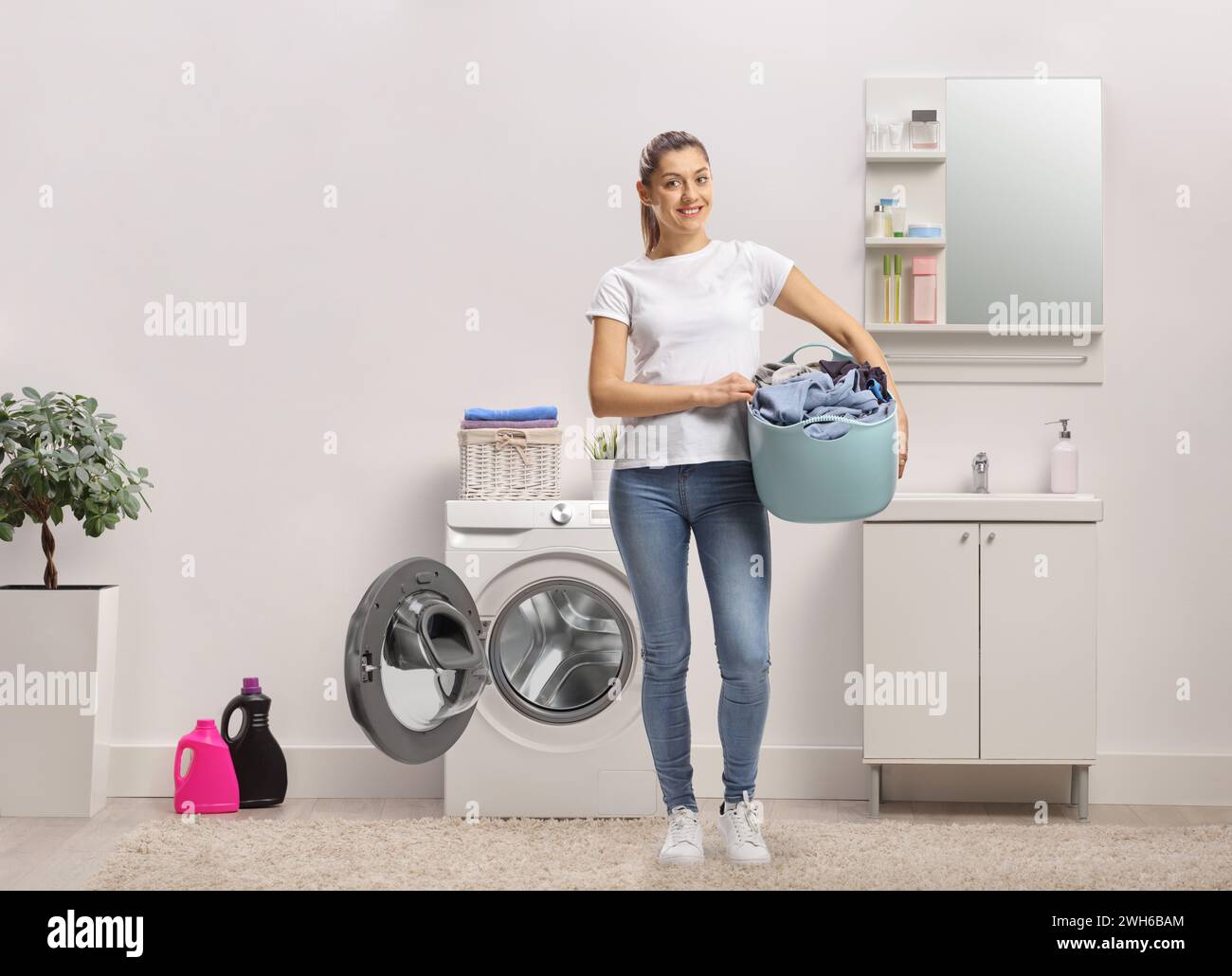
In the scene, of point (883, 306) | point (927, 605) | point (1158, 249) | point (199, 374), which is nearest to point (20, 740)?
point (199, 374)

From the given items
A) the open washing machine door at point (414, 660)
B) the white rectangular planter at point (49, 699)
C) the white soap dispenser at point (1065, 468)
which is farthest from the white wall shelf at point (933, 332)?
the white rectangular planter at point (49, 699)

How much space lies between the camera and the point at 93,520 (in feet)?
10.7

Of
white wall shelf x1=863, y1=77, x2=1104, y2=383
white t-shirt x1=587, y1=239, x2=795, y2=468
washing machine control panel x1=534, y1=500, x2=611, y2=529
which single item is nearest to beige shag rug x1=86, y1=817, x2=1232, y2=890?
washing machine control panel x1=534, y1=500, x2=611, y2=529

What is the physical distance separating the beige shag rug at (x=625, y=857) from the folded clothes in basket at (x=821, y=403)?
3.04 feet

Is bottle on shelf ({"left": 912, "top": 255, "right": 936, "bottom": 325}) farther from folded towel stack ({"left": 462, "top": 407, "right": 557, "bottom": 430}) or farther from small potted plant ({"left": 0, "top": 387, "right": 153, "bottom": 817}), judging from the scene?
small potted plant ({"left": 0, "top": 387, "right": 153, "bottom": 817})

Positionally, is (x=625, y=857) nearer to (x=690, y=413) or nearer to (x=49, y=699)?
(x=690, y=413)

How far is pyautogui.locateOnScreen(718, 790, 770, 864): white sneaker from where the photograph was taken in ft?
8.38

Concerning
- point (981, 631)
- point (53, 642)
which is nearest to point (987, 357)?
point (981, 631)

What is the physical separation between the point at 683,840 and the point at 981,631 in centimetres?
108

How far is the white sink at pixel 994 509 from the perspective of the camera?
3.21 metres

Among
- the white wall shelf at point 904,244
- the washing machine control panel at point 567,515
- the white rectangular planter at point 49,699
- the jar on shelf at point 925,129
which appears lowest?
the white rectangular planter at point 49,699

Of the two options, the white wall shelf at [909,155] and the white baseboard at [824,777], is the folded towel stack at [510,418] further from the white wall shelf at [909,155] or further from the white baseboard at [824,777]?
the white wall shelf at [909,155]

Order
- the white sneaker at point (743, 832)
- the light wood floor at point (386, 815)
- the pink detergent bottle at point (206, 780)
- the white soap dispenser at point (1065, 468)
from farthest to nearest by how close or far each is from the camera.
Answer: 1. the white soap dispenser at point (1065, 468)
2. the pink detergent bottle at point (206, 780)
3. the light wood floor at point (386, 815)
4. the white sneaker at point (743, 832)

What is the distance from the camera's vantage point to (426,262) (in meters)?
3.58
